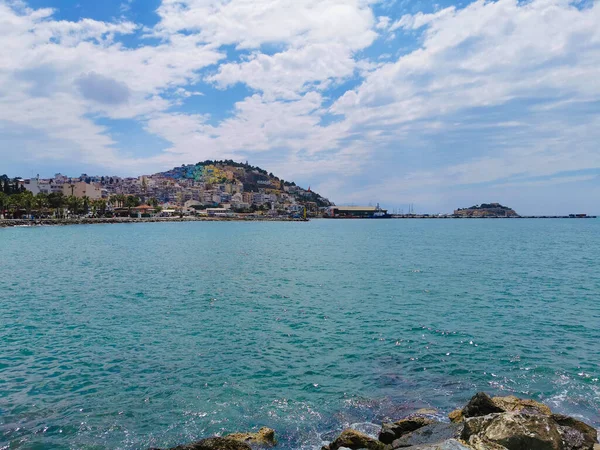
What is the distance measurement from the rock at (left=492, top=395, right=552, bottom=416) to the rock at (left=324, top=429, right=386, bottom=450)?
3.21 m

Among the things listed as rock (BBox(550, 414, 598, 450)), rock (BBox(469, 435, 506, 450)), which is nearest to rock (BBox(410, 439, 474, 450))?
rock (BBox(469, 435, 506, 450))

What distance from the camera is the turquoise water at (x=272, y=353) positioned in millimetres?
10500

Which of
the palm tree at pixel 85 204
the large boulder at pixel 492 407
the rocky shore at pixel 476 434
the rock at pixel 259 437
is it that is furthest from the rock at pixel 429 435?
the palm tree at pixel 85 204

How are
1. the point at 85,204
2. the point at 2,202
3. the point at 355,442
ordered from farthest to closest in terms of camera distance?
the point at 85,204 < the point at 2,202 < the point at 355,442

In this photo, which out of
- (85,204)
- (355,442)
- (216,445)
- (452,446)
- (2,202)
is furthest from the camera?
(85,204)

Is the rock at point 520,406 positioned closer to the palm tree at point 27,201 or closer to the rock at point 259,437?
the rock at point 259,437

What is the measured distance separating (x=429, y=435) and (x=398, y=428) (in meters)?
0.76

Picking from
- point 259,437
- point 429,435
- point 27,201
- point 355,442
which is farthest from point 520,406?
point 27,201

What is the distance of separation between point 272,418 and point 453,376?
596 cm

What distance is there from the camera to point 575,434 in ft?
27.7

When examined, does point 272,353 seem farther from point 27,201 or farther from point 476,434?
point 27,201

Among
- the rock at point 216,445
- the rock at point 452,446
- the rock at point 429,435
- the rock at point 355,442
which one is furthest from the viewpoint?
the rock at point 355,442

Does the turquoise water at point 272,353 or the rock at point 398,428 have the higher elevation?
the rock at point 398,428

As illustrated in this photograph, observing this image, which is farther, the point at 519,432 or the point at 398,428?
the point at 398,428
